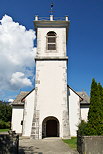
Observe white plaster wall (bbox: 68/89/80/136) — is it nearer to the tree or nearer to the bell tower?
the bell tower

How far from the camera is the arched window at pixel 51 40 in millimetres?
20109

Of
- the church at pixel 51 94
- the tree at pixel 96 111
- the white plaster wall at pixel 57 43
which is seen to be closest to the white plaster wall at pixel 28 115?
the church at pixel 51 94

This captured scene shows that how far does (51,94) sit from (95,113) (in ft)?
29.1

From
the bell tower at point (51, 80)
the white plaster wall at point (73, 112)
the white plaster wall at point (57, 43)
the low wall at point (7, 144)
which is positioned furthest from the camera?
the white plaster wall at point (57, 43)

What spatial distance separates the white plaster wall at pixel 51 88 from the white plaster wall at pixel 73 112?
6.53 ft

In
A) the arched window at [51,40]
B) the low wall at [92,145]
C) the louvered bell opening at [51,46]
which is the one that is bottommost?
the low wall at [92,145]

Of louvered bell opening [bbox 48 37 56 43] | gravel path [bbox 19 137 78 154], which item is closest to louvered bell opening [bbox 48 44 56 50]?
louvered bell opening [bbox 48 37 56 43]

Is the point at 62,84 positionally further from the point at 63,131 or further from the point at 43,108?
the point at 63,131

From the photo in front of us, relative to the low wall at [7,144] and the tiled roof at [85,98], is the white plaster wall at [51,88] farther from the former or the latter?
the low wall at [7,144]

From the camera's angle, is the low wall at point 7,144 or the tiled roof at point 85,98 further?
the tiled roof at point 85,98

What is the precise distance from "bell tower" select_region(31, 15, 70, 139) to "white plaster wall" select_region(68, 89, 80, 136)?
5.55 ft

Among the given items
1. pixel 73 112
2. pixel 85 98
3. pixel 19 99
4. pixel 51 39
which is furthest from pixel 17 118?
pixel 51 39

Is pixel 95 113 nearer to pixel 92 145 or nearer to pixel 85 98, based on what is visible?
pixel 92 145

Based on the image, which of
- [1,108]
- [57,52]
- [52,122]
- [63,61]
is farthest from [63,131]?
[1,108]
